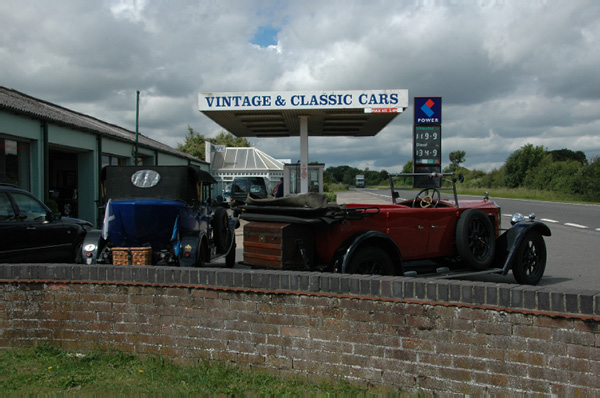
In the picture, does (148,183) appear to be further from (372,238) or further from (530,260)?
(530,260)

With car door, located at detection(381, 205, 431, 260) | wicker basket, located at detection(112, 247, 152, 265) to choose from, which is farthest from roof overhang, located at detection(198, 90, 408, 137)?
car door, located at detection(381, 205, 431, 260)

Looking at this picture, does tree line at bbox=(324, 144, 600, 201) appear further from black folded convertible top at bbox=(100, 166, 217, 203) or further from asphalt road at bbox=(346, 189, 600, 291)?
black folded convertible top at bbox=(100, 166, 217, 203)

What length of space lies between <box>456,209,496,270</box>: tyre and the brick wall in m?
3.35

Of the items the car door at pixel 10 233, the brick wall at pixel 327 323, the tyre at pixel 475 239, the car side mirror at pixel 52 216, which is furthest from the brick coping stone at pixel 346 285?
the car side mirror at pixel 52 216

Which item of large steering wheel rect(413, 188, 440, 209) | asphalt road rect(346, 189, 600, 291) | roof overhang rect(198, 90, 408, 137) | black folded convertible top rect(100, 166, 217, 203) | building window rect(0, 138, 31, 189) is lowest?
asphalt road rect(346, 189, 600, 291)

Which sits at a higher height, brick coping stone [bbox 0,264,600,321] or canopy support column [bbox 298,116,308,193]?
canopy support column [bbox 298,116,308,193]

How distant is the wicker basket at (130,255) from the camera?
7402mm

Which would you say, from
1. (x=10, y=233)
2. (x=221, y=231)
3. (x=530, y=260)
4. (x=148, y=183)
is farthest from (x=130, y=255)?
(x=530, y=260)

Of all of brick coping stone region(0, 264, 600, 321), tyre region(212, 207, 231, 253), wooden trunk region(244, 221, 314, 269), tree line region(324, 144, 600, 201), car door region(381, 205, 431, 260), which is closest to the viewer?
brick coping stone region(0, 264, 600, 321)

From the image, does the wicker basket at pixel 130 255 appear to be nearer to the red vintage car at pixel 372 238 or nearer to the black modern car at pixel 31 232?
the black modern car at pixel 31 232

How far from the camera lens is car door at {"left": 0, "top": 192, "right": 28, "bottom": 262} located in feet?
25.9

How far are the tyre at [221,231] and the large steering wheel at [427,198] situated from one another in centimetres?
377

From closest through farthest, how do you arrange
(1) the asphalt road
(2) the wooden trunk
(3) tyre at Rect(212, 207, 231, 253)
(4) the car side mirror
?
(2) the wooden trunk
(1) the asphalt road
(4) the car side mirror
(3) tyre at Rect(212, 207, 231, 253)

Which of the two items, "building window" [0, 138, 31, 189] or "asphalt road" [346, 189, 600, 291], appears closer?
"asphalt road" [346, 189, 600, 291]
